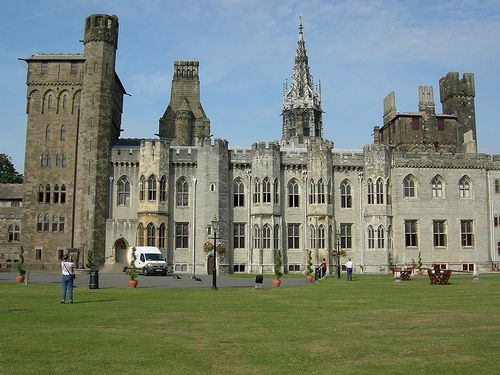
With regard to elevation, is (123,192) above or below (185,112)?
below

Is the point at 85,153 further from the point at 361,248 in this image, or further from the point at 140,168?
the point at 361,248

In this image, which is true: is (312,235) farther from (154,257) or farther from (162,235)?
(154,257)

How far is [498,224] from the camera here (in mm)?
55969

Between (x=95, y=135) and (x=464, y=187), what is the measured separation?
36212 millimetres

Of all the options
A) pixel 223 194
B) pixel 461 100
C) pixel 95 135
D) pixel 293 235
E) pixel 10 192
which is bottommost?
pixel 293 235

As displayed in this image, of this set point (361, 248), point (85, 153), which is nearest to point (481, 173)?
point (361, 248)

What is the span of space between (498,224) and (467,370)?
51.3 m

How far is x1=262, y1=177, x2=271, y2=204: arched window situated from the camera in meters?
53.1

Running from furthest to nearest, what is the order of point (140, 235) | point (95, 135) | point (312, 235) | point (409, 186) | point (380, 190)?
point (409, 186) → point (380, 190) → point (312, 235) → point (95, 135) → point (140, 235)

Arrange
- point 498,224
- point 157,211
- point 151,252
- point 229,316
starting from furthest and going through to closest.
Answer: point 498,224 → point 157,211 → point 151,252 → point 229,316

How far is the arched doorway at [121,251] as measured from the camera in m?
51.9

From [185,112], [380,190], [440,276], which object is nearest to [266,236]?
[380,190]

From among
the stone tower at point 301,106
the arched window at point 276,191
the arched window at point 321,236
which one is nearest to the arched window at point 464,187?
the arched window at point 321,236

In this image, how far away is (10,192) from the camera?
211ft
